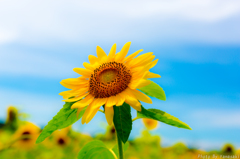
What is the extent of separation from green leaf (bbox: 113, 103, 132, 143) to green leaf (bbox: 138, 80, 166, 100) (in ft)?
0.59

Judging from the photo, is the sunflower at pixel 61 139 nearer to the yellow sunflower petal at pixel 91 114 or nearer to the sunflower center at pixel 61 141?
the sunflower center at pixel 61 141

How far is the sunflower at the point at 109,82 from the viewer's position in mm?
1396

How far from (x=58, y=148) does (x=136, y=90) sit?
2.42 meters

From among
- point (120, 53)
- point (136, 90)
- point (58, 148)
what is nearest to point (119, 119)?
point (136, 90)

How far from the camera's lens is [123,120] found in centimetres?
134

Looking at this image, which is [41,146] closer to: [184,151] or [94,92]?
[94,92]

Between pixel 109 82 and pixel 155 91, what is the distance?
0.30 metres

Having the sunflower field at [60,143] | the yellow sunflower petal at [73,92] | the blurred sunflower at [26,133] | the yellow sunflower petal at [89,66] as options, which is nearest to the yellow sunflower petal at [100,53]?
the yellow sunflower petal at [89,66]

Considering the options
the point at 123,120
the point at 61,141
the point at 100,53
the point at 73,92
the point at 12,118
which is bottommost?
the point at 123,120

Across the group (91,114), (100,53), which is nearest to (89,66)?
(100,53)

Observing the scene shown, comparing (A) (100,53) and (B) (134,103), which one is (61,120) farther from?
(A) (100,53)

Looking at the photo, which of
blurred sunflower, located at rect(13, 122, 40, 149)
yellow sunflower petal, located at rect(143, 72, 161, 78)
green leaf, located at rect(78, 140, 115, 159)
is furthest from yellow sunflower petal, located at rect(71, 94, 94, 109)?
blurred sunflower, located at rect(13, 122, 40, 149)

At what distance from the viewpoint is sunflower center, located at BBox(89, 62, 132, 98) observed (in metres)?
1.55

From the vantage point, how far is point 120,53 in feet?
5.49
